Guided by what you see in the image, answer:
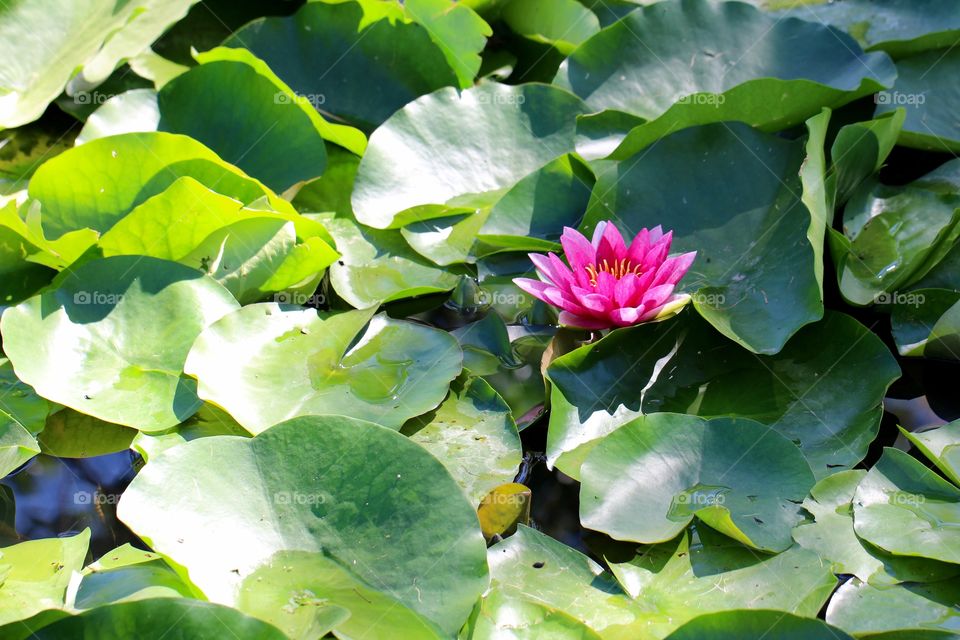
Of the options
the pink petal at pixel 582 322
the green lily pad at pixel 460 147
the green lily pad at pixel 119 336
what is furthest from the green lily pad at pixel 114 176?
the pink petal at pixel 582 322

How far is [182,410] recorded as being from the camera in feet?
5.98

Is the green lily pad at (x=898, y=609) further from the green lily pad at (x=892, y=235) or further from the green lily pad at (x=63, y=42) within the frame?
the green lily pad at (x=63, y=42)

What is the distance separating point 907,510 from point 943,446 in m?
0.19

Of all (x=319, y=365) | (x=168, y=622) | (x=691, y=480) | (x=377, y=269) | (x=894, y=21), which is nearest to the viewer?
(x=168, y=622)

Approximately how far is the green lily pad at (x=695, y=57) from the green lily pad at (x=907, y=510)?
1.03 meters

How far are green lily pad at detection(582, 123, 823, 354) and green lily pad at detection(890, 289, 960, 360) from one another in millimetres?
301

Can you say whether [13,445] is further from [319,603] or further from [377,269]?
[377,269]

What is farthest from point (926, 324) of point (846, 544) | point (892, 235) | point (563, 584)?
point (563, 584)

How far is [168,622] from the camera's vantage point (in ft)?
4.21

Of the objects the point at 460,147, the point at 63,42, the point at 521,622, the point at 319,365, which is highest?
the point at 63,42

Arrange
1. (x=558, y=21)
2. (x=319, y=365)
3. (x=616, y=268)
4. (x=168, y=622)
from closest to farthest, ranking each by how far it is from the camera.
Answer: (x=168, y=622), (x=319, y=365), (x=616, y=268), (x=558, y=21)

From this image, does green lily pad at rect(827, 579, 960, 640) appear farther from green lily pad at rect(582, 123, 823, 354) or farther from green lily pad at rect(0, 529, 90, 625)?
green lily pad at rect(0, 529, 90, 625)

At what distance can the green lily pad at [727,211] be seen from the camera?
1.92m

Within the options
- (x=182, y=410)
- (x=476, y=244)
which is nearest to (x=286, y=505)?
(x=182, y=410)
